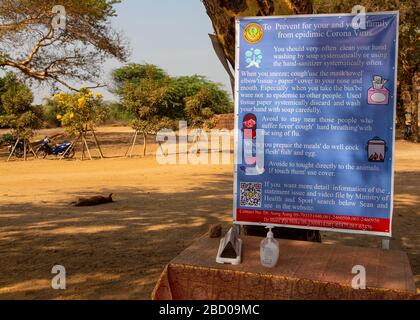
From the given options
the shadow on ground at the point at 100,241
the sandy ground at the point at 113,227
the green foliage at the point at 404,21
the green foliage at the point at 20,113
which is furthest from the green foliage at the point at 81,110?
the green foliage at the point at 404,21

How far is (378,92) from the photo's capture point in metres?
3.87

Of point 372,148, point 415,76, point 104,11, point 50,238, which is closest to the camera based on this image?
point 372,148

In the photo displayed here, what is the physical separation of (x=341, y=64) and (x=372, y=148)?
30.7 inches

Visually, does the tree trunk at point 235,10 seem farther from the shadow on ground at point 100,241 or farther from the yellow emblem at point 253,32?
the shadow on ground at point 100,241

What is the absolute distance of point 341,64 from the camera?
395cm

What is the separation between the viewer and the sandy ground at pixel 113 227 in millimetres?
5129

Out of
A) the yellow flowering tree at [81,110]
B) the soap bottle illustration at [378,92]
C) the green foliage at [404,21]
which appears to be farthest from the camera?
the green foliage at [404,21]

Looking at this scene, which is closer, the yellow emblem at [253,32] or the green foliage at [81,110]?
the yellow emblem at [253,32]

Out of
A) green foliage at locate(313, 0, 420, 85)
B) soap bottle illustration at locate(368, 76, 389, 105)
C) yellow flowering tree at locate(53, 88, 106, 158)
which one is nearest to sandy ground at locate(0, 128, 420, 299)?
soap bottle illustration at locate(368, 76, 389, 105)

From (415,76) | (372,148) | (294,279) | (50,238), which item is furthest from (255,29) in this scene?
(415,76)

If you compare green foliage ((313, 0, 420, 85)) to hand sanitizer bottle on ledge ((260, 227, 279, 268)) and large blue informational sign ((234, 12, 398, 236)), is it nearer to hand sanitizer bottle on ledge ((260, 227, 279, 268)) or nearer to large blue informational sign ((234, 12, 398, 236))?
large blue informational sign ((234, 12, 398, 236))

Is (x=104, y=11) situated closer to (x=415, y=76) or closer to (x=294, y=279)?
(x=415, y=76)

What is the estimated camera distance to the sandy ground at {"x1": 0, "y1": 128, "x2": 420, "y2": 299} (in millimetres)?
5129

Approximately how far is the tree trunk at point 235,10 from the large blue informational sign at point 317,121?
0.81 metres
